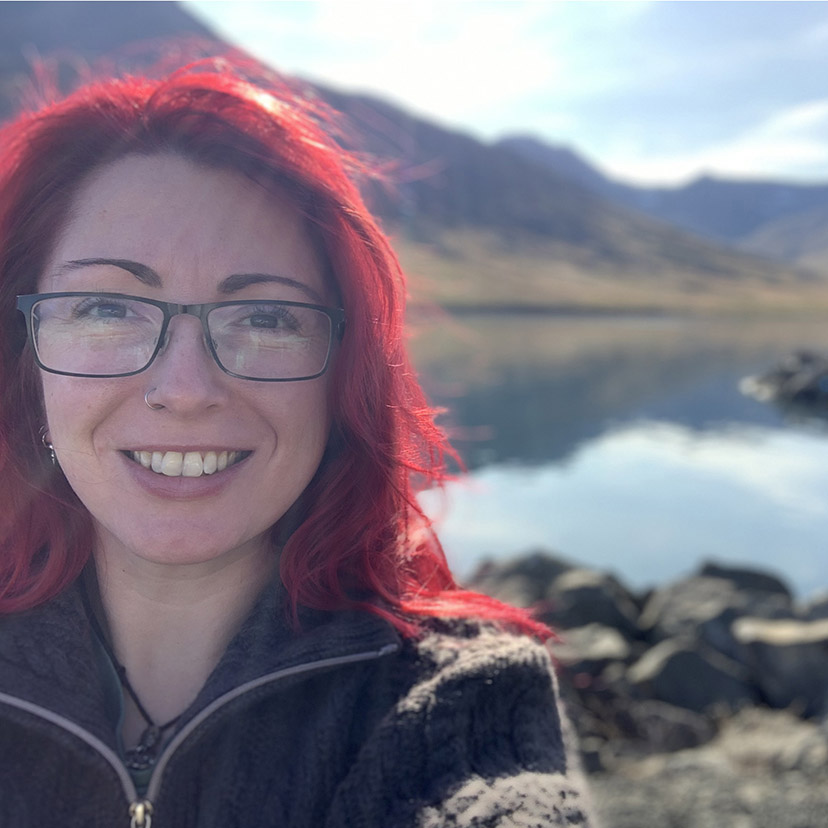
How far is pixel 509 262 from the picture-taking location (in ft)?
298

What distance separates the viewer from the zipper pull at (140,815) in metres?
1.33

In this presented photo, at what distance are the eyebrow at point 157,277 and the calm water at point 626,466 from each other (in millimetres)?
605

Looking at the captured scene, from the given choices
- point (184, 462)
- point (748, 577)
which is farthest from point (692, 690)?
point (184, 462)

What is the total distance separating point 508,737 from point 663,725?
13.2 ft

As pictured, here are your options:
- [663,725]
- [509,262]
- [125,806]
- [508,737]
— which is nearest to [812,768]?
[663,725]

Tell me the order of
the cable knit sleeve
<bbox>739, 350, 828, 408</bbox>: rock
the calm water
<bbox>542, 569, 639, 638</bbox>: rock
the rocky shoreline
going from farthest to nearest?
<bbox>739, 350, 828, 408</bbox>: rock < the calm water < <bbox>542, 569, 639, 638</bbox>: rock < the rocky shoreline < the cable knit sleeve

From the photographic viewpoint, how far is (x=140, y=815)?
1.33 metres

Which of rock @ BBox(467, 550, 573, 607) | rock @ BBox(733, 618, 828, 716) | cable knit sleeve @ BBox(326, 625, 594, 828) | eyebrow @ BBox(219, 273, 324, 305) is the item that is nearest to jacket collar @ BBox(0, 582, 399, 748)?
cable knit sleeve @ BBox(326, 625, 594, 828)

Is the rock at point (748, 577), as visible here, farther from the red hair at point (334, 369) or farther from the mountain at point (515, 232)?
the mountain at point (515, 232)

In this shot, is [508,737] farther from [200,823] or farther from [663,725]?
[663,725]

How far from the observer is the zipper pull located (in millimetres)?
1326

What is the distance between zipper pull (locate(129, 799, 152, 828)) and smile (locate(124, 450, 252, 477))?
0.52m

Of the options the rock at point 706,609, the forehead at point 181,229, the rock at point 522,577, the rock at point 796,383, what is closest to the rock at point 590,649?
the rock at point 706,609

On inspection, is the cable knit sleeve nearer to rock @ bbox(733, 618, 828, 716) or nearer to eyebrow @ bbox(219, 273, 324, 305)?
eyebrow @ bbox(219, 273, 324, 305)
